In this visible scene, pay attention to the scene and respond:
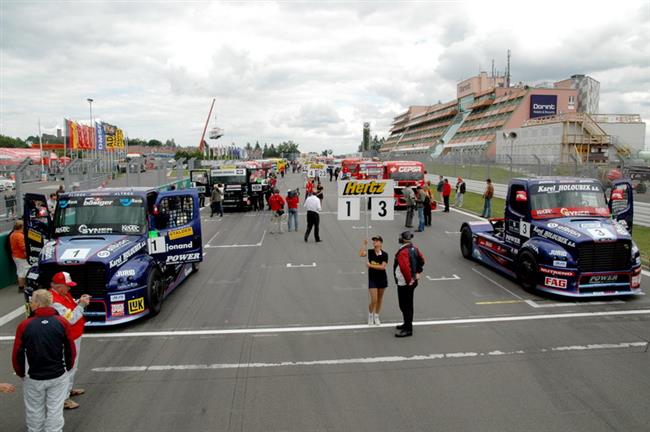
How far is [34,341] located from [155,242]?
531cm

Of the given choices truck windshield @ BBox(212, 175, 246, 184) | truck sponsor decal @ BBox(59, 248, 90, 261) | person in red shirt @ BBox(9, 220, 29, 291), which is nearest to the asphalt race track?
person in red shirt @ BBox(9, 220, 29, 291)

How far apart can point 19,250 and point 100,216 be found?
109 inches

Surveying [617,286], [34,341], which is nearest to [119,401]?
[34,341]

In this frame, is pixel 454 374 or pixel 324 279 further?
pixel 324 279

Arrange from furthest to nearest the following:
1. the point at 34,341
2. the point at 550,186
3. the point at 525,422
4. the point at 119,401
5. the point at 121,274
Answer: the point at 550,186
the point at 121,274
the point at 119,401
the point at 525,422
the point at 34,341

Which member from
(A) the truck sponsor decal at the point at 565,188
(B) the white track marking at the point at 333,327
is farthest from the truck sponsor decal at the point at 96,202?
Answer: (A) the truck sponsor decal at the point at 565,188

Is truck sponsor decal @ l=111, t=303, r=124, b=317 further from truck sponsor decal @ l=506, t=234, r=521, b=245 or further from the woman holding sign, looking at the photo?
truck sponsor decal @ l=506, t=234, r=521, b=245

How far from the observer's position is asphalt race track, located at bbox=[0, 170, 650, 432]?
5410mm

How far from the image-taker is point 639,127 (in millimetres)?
53375

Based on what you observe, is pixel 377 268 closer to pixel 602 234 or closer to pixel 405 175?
pixel 602 234

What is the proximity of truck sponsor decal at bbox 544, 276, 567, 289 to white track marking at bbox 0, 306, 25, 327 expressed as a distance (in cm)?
995

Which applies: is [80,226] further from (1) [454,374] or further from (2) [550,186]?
(2) [550,186]

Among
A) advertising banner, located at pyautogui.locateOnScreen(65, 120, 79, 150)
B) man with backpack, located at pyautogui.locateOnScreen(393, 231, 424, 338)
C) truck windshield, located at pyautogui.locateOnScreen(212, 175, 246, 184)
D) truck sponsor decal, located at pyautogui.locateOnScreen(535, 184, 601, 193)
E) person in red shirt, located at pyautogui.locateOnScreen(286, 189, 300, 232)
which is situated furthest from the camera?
advertising banner, located at pyautogui.locateOnScreen(65, 120, 79, 150)

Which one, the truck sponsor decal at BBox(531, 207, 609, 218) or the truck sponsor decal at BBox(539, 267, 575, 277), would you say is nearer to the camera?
the truck sponsor decal at BBox(539, 267, 575, 277)
